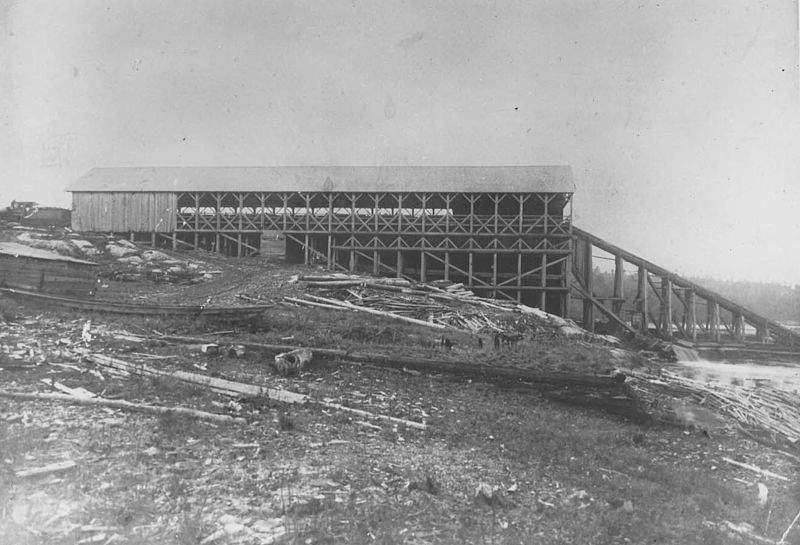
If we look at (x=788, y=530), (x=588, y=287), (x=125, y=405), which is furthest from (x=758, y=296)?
(x=125, y=405)

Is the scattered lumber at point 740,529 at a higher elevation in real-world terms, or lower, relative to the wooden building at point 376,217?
lower

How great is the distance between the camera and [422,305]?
742 inches

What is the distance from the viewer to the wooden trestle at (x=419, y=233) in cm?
2844

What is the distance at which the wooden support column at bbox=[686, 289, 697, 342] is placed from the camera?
84.2ft

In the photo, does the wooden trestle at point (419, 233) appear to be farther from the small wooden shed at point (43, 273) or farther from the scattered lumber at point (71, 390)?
the scattered lumber at point (71, 390)

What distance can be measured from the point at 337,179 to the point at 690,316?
21.6 metres

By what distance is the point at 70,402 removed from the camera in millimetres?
6980

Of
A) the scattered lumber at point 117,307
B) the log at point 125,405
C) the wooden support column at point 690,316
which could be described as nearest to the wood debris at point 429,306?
the scattered lumber at point 117,307

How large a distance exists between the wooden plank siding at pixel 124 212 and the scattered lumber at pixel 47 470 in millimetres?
28882

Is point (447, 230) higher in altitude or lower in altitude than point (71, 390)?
higher

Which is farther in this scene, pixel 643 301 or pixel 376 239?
pixel 376 239

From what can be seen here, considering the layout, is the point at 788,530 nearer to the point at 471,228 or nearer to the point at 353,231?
the point at 471,228

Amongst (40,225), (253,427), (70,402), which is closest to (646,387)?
(253,427)

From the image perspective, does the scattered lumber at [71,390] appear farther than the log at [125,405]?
Yes
